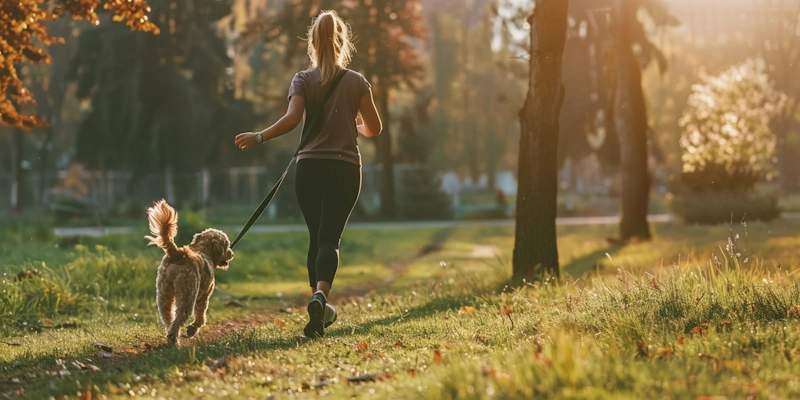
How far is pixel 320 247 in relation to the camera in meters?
6.98

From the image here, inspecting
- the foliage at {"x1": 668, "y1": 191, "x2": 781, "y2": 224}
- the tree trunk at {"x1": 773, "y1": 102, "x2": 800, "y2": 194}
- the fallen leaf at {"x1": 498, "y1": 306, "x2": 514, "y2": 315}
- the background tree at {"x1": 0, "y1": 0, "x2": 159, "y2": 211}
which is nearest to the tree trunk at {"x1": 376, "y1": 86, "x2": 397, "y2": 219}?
the foliage at {"x1": 668, "y1": 191, "x2": 781, "y2": 224}

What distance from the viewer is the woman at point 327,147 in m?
6.86

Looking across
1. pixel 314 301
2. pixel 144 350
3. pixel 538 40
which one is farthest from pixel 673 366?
pixel 538 40

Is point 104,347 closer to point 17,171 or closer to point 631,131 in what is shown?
point 631,131

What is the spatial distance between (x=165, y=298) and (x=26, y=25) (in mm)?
4050

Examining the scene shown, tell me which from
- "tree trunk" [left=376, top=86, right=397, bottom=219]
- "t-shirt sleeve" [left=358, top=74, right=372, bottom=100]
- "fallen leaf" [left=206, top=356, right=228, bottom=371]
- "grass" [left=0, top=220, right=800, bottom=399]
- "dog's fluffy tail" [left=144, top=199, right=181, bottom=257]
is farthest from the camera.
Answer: "tree trunk" [left=376, top=86, right=397, bottom=219]

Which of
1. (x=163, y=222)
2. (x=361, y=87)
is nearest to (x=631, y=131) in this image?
(x=361, y=87)

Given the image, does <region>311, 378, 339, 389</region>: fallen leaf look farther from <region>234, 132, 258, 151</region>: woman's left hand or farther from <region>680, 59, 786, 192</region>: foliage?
<region>680, 59, 786, 192</region>: foliage

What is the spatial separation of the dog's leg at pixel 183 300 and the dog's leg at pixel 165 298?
0.07m

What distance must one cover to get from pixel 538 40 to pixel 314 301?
5.14 m

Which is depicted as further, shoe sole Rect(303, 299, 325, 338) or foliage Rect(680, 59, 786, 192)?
foliage Rect(680, 59, 786, 192)

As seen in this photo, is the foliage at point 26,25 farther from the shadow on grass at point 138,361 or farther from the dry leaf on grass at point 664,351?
the dry leaf on grass at point 664,351

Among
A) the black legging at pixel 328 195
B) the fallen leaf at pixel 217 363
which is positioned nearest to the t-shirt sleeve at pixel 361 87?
the black legging at pixel 328 195

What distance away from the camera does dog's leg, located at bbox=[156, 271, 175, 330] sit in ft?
21.6
